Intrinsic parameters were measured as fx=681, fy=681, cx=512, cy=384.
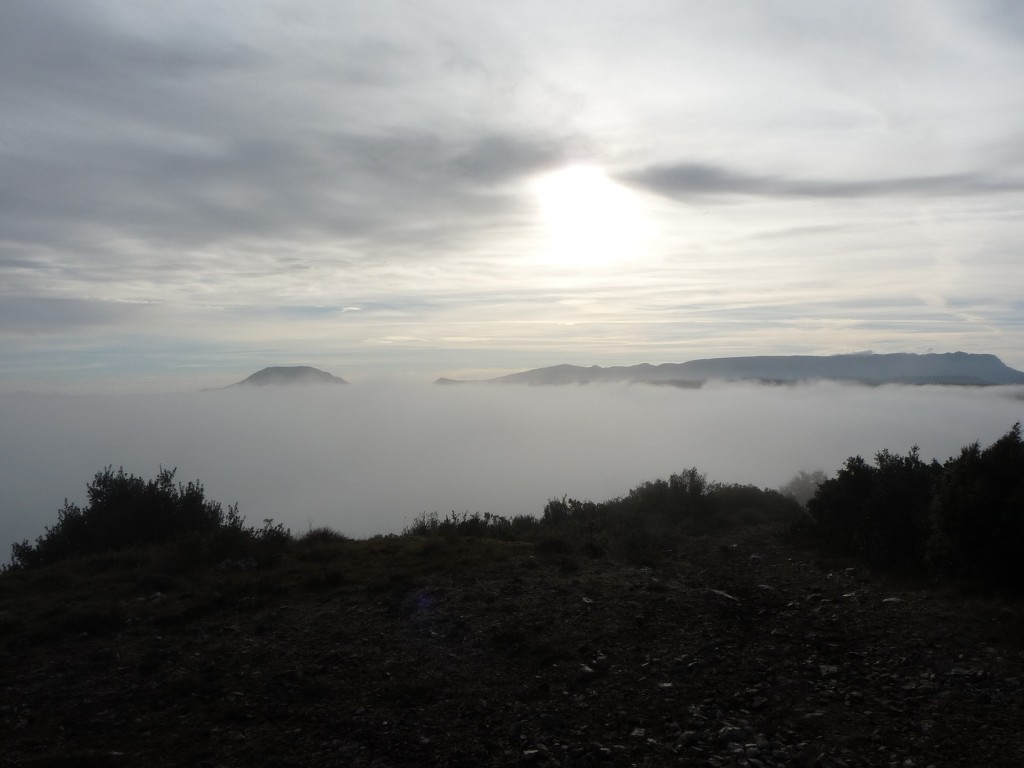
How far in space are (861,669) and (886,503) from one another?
6312mm

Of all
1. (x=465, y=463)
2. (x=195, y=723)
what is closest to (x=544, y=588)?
(x=195, y=723)

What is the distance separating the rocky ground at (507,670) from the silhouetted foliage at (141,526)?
7.74 feet

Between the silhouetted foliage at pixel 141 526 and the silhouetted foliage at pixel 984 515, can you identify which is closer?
the silhouetted foliage at pixel 984 515

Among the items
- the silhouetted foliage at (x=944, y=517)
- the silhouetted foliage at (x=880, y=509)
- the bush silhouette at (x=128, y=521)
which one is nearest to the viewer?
the silhouetted foliage at (x=944, y=517)

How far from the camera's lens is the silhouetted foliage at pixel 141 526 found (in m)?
13.9

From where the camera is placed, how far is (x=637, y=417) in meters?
196

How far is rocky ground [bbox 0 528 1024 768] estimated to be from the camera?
582 cm

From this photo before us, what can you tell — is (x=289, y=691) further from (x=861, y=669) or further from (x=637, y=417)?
(x=637, y=417)

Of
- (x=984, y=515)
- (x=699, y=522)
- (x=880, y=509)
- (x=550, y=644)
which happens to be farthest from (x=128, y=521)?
(x=984, y=515)

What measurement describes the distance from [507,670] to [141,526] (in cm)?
1130

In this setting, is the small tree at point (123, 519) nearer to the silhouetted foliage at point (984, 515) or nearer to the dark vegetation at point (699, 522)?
the dark vegetation at point (699, 522)

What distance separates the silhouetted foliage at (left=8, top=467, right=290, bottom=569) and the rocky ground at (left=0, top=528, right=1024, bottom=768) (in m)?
2.36

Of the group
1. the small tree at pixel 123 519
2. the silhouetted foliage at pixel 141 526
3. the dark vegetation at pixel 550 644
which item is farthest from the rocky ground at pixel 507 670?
the small tree at pixel 123 519

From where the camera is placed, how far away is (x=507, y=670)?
24.9 feet
